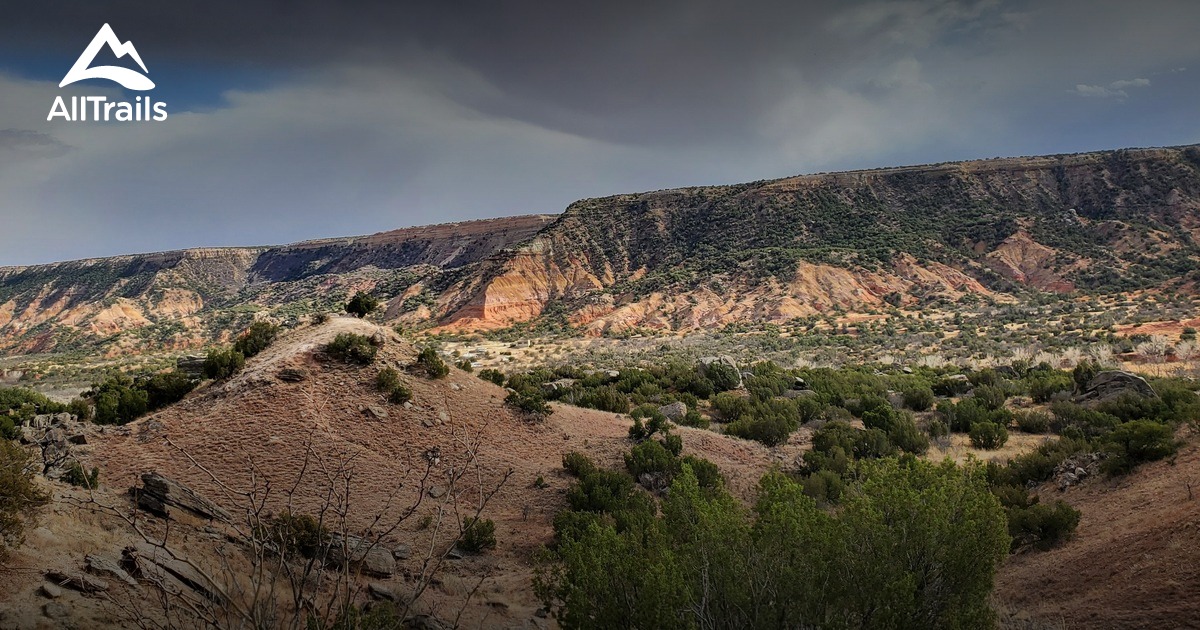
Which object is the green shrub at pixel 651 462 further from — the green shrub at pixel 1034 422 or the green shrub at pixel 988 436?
the green shrub at pixel 1034 422

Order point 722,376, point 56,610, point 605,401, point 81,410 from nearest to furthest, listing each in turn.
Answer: point 56,610, point 81,410, point 605,401, point 722,376

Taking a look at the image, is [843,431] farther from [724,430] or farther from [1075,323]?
[1075,323]

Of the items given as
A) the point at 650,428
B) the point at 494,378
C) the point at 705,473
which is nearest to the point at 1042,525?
the point at 705,473

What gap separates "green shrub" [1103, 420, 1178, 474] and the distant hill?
48728mm

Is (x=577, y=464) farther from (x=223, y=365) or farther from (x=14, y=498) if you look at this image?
(x=223, y=365)

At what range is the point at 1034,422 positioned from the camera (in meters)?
17.2

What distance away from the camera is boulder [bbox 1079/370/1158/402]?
54.7 ft

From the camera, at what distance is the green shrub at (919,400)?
816 inches

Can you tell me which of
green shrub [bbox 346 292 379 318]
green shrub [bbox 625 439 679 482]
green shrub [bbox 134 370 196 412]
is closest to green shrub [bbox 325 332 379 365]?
green shrub [bbox 346 292 379 318]

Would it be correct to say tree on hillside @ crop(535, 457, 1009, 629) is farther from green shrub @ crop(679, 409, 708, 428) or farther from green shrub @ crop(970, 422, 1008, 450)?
green shrub @ crop(679, 409, 708, 428)

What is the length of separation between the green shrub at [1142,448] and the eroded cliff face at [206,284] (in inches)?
3657

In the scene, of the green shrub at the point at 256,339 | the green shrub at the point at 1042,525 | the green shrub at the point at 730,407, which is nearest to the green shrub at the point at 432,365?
the green shrub at the point at 256,339

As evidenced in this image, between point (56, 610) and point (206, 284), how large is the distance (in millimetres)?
147907

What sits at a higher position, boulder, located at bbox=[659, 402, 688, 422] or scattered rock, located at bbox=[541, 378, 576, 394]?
scattered rock, located at bbox=[541, 378, 576, 394]
